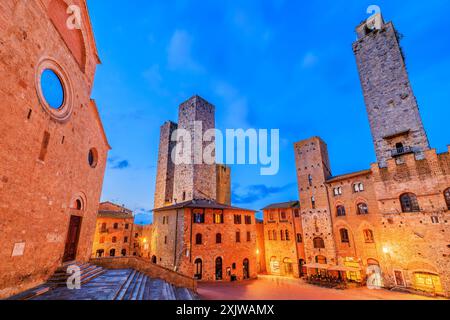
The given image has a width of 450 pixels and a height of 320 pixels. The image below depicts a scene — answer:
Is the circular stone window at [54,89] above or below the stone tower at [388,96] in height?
below

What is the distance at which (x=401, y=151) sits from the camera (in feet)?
61.3

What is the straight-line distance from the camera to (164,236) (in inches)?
882

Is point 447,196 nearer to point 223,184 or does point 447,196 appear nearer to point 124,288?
point 124,288

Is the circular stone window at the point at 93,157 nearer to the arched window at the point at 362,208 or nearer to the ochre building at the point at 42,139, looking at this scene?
the ochre building at the point at 42,139

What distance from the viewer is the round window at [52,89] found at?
8.43m

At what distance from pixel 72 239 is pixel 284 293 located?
15.6 metres

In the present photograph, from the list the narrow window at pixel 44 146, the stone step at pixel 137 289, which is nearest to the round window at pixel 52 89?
the narrow window at pixel 44 146

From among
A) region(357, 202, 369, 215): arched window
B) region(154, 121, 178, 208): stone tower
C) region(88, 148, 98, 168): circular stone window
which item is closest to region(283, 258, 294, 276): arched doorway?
region(357, 202, 369, 215): arched window

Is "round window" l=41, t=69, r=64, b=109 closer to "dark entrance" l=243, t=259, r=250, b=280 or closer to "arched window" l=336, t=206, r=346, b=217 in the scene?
"dark entrance" l=243, t=259, r=250, b=280

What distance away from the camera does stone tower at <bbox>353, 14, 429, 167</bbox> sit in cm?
1861

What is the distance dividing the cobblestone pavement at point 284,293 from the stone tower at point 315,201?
4.41m

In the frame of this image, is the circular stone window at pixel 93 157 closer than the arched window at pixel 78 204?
No

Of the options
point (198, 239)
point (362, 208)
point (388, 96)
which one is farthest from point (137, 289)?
point (388, 96)
